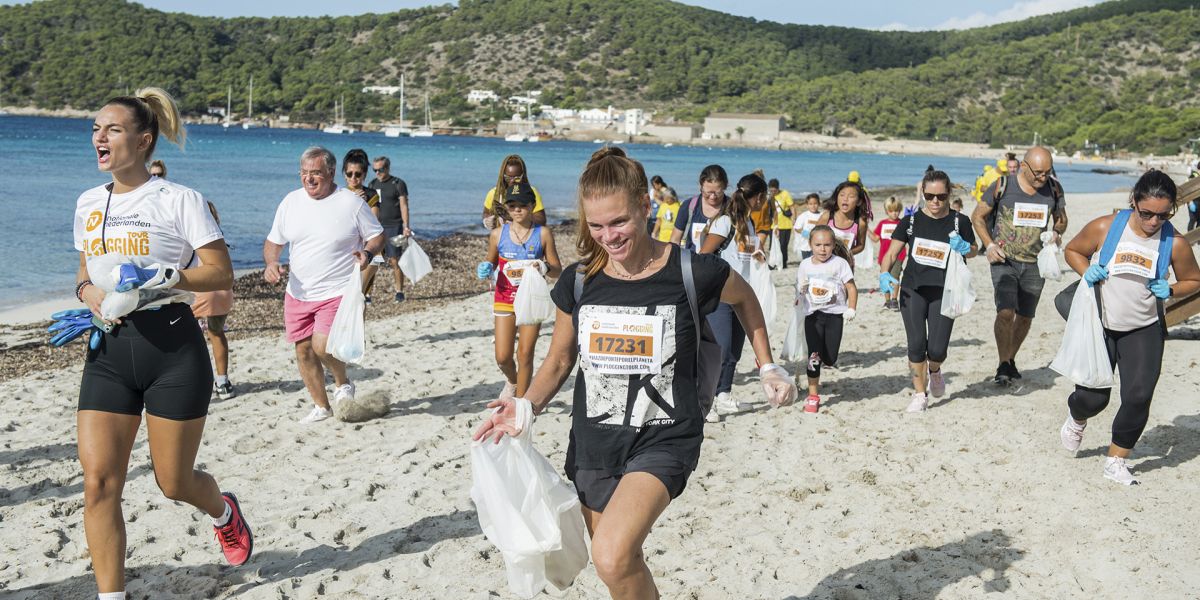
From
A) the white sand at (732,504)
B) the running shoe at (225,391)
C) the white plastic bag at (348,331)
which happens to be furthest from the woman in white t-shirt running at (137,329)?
the running shoe at (225,391)

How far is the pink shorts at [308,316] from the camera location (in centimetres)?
677

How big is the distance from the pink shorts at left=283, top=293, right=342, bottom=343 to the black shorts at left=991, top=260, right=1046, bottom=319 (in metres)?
5.47

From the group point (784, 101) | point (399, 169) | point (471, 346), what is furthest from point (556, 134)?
point (471, 346)

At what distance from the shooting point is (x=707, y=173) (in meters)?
7.25

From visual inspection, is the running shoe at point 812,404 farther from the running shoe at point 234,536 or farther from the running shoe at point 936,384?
the running shoe at point 234,536

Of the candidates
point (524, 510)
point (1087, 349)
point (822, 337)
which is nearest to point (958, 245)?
point (822, 337)

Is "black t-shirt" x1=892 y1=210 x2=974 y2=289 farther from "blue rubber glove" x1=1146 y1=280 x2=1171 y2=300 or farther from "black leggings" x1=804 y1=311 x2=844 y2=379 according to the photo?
"blue rubber glove" x1=1146 y1=280 x2=1171 y2=300

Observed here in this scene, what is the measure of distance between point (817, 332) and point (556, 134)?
534ft

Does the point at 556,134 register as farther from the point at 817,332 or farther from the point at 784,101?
the point at 817,332

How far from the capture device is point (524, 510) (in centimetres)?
311

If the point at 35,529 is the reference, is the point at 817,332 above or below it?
above

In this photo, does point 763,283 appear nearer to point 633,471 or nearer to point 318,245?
point 318,245

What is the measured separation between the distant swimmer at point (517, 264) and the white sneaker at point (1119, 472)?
3.84m

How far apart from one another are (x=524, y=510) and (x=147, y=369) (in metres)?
1.64
